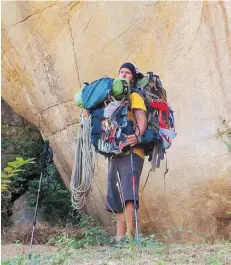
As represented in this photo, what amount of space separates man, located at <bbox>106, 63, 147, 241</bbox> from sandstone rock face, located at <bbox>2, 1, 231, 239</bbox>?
73.7 inches

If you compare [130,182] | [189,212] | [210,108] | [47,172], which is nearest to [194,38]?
[210,108]

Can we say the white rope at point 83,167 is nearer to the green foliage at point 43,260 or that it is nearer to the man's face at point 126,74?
the man's face at point 126,74

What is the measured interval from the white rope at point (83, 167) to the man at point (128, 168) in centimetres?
24

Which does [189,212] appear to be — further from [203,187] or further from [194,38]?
[194,38]

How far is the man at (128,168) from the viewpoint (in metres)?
4.67

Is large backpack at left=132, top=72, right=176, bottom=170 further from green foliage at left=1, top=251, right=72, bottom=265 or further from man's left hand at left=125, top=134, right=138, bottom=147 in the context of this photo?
green foliage at left=1, top=251, right=72, bottom=265

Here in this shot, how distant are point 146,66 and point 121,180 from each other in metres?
2.59

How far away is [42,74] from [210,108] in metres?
2.54

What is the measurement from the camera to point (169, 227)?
6.79 metres

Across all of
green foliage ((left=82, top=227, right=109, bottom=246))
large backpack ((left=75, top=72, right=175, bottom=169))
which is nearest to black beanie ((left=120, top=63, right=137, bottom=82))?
large backpack ((left=75, top=72, right=175, bottom=169))

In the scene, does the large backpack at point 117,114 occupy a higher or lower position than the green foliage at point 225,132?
lower

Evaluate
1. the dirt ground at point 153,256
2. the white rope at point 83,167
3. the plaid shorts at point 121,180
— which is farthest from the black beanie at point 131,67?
the dirt ground at point 153,256

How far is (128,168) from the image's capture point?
4766mm

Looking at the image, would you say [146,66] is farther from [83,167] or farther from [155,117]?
[83,167]
